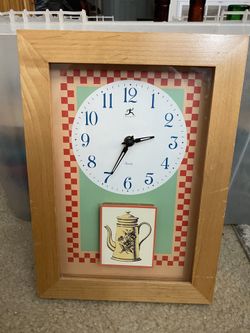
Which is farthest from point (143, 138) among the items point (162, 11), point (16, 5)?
point (16, 5)

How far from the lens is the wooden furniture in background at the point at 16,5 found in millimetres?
739

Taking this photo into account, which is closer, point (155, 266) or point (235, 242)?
point (155, 266)

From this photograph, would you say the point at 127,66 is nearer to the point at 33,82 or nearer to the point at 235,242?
the point at 33,82

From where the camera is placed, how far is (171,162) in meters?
0.45

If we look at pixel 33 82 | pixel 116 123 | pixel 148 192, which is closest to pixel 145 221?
pixel 148 192

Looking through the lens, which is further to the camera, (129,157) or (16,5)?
(16,5)

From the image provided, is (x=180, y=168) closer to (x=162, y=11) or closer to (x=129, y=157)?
(x=129, y=157)

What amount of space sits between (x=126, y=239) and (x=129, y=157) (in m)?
0.14

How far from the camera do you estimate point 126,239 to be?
492 millimetres

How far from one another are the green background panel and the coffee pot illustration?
2 cm

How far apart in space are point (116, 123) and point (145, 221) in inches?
6.4

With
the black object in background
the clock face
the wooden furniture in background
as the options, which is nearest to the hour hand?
the clock face

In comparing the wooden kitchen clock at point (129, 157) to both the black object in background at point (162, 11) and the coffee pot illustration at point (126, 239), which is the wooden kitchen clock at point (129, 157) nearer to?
the coffee pot illustration at point (126, 239)

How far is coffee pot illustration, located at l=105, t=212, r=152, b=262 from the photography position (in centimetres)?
48
